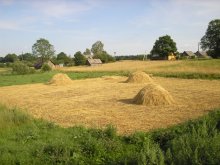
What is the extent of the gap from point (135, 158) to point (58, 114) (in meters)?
8.58

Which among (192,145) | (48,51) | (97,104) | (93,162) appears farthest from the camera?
(48,51)

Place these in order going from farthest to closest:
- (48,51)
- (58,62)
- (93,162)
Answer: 1. (48,51)
2. (58,62)
3. (93,162)

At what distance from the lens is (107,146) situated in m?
8.71

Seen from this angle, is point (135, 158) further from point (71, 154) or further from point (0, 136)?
point (0, 136)

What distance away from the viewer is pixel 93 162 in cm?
777

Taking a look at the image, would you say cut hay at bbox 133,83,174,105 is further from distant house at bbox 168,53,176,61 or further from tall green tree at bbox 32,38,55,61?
tall green tree at bbox 32,38,55,61

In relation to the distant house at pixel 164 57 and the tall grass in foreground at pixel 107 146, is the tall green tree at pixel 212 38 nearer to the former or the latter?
the distant house at pixel 164 57

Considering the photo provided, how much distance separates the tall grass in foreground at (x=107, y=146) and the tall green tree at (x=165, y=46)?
8016cm

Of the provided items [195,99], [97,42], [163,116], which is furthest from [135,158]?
[97,42]

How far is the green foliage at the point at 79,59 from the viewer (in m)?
93.9

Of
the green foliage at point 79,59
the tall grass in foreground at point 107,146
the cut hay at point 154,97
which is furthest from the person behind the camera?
the green foliage at point 79,59

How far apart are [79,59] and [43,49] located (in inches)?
1027

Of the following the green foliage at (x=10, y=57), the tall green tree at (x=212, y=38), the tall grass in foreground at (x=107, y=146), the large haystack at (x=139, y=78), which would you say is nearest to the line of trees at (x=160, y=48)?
the tall green tree at (x=212, y=38)

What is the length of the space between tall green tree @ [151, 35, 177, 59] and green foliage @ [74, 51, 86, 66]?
21.5 meters
